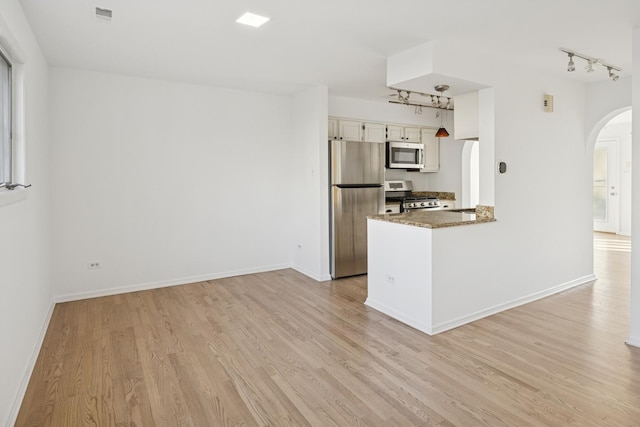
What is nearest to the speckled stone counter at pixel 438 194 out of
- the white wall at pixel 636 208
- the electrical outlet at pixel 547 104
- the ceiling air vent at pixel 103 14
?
the electrical outlet at pixel 547 104

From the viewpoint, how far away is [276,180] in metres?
5.62

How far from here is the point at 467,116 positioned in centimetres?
409

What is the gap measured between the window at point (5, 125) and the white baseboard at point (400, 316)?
3158mm

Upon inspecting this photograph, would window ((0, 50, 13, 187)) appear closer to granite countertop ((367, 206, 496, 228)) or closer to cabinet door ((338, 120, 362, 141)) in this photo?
granite countertop ((367, 206, 496, 228))

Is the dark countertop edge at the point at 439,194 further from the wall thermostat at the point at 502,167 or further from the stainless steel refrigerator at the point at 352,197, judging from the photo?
the wall thermostat at the point at 502,167

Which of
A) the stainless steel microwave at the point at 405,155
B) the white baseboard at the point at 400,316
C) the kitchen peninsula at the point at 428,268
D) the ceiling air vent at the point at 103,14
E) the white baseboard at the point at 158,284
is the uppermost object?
the ceiling air vent at the point at 103,14

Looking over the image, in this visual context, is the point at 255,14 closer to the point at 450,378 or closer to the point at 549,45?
the point at 549,45

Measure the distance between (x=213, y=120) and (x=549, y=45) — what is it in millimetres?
3743

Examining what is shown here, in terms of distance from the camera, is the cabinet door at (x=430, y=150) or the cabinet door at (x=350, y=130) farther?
the cabinet door at (x=430, y=150)

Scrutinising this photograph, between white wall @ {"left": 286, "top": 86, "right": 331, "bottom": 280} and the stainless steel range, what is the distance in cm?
158

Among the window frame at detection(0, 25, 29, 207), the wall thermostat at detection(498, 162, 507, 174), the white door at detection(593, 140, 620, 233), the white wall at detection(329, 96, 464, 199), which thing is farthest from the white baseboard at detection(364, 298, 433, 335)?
the white door at detection(593, 140, 620, 233)

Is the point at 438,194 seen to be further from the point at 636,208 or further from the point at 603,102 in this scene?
the point at 636,208

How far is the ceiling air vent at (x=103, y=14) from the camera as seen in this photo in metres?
2.79

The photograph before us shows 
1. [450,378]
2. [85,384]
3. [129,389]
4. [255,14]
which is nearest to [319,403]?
[450,378]
